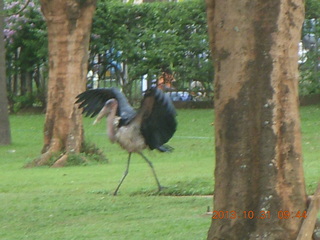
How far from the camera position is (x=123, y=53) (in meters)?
23.5

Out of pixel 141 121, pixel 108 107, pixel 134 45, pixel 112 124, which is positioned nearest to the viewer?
pixel 141 121

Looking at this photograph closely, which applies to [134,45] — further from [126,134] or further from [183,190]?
[183,190]

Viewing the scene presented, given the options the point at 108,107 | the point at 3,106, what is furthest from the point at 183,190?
the point at 3,106

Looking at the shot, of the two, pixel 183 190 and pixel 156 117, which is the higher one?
pixel 156 117

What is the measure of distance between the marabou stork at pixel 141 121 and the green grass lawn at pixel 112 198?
550mm

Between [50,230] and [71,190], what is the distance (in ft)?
9.70

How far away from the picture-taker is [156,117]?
10.0 m

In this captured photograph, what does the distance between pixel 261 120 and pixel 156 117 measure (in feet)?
14.0

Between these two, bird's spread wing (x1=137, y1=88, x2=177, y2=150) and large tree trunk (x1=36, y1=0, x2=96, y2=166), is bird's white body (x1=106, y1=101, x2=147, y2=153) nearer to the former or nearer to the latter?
bird's spread wing (x1=137, y1=88, x2=177, y2=150)

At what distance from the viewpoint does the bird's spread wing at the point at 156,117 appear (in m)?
9.76

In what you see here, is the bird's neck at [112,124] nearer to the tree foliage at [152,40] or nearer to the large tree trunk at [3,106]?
the large tree trunk at [3,106]

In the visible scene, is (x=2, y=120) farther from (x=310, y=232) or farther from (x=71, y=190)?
(x=310, y=232)
